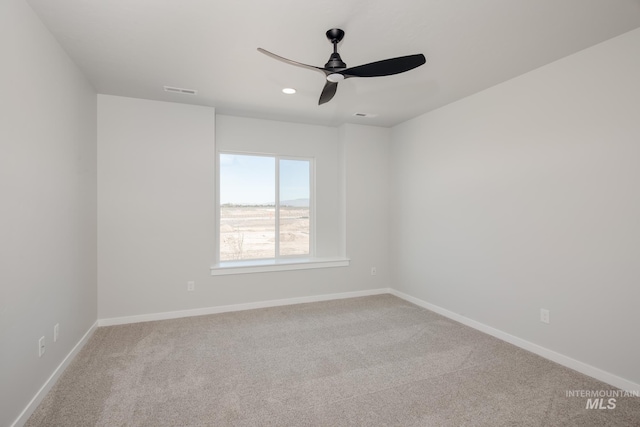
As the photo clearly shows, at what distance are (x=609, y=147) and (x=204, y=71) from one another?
3.38m

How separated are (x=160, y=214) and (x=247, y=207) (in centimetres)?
116

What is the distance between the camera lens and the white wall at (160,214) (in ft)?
11.4

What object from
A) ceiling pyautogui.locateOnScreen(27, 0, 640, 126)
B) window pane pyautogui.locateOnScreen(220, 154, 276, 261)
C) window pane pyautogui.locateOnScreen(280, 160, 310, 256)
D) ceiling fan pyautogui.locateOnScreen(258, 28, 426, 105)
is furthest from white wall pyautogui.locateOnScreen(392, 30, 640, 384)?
window pane pyautogui.locateOnScreen(220, 154, 276, 261)

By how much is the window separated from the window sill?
0.68 ft

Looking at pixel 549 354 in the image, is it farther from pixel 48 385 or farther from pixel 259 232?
pixel 48 385

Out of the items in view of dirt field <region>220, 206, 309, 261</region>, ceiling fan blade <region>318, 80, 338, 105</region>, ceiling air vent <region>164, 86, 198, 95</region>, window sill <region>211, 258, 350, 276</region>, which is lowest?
window sill <region>211, 258, 350, 276</region>

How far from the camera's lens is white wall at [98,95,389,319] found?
347 cm

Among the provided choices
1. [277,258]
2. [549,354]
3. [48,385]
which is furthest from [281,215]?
[549,354]

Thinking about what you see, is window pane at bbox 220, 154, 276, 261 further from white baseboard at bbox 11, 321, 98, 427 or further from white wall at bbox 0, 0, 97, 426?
white baseboard at bbox 11, 321, 98, 427

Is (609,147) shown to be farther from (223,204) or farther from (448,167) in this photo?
(223,204)

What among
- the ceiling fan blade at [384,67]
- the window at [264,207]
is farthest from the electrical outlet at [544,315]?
the window at [264,207]

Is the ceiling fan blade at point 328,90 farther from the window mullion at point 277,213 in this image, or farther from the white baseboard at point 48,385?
the white baseboard at point 48,385

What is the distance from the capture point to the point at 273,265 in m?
4.12

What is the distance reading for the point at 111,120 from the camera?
11.4 feet
